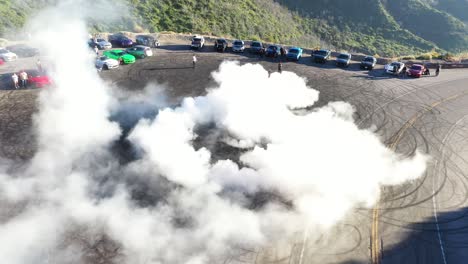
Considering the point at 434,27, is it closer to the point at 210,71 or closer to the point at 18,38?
the point at 210,71

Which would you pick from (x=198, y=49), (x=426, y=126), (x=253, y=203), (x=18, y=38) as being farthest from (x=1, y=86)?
(x=426, y=126)

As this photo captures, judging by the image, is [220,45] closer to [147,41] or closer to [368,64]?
[147,41]

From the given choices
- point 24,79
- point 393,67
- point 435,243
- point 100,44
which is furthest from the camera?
point 100,44

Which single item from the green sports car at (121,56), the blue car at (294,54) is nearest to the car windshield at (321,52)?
the blue car at (294,54)

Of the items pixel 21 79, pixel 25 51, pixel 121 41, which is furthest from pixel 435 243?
pixel 25 51

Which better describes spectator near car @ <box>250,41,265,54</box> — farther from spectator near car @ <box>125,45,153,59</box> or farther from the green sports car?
the green sports car

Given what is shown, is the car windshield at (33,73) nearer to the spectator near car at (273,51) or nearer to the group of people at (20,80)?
the group of people at (20,80)
